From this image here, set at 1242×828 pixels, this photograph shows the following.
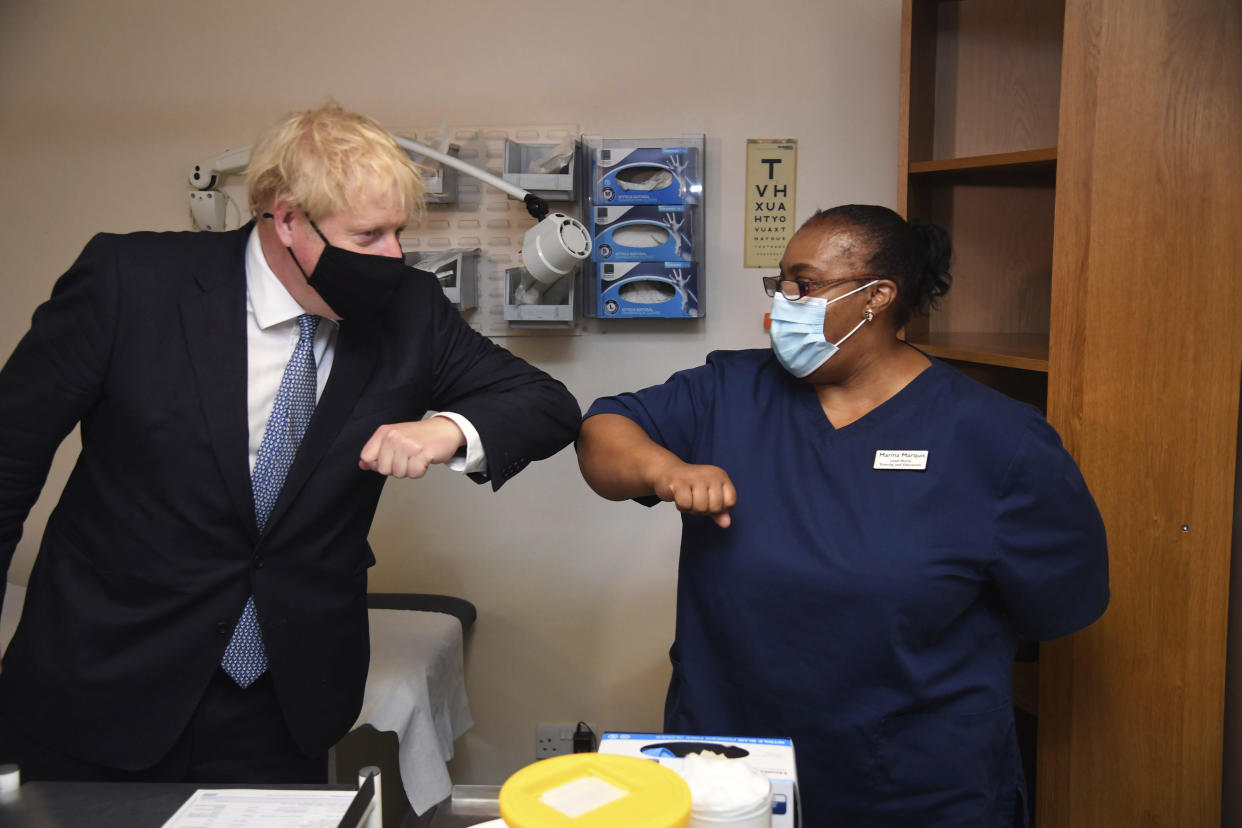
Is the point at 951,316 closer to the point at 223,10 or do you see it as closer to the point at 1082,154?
the point at 1082,154

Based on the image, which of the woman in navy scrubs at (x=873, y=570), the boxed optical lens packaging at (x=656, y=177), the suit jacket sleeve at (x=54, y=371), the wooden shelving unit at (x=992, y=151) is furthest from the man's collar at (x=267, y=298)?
the wooden shelving unit at (x=992, y=151)

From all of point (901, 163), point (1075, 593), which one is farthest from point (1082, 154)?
point (1075, 593)

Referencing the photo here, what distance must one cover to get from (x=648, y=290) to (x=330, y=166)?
3.95 feet

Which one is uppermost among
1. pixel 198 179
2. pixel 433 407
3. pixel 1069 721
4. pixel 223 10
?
pixel 223 10

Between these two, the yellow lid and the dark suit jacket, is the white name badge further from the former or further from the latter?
the yellow lid

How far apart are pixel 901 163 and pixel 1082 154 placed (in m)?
0.45

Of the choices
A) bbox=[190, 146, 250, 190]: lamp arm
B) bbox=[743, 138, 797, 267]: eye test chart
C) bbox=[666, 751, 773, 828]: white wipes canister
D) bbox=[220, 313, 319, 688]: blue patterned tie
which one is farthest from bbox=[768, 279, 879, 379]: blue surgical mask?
bbox=[190, 146, 250, 190]: lamp arm

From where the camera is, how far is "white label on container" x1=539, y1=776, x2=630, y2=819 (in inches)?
22.5

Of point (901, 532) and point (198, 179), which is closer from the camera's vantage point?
point (901, 532)

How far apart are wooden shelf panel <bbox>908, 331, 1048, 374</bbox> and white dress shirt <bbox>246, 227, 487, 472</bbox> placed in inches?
39.1

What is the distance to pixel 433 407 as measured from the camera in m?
1.34

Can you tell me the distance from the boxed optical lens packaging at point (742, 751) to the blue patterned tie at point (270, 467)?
23.5 inches

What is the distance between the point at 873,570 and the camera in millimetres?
1193

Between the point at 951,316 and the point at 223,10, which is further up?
the point at 223,10
